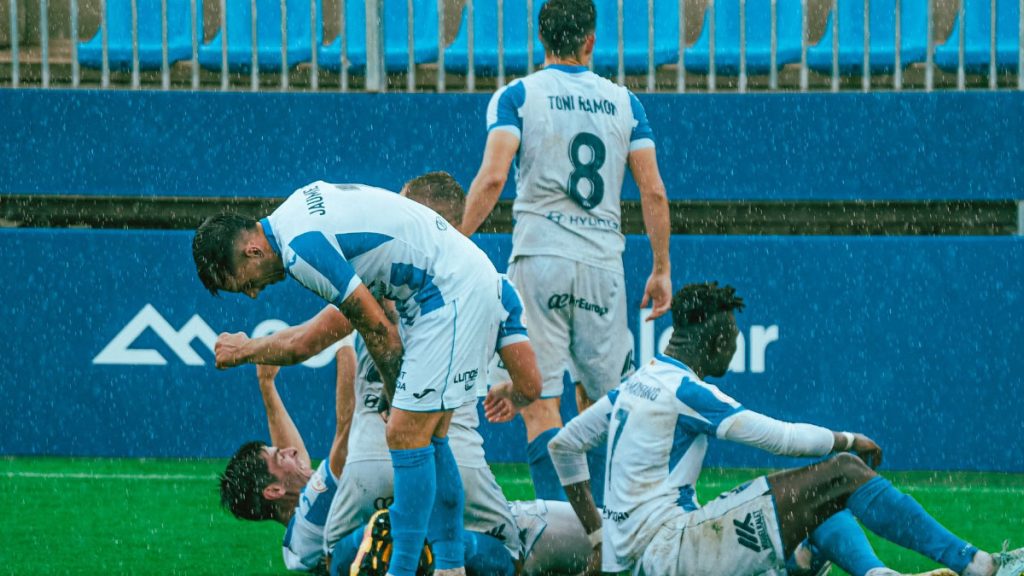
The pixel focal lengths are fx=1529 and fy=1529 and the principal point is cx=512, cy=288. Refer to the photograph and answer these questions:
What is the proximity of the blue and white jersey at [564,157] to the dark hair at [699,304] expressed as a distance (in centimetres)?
126

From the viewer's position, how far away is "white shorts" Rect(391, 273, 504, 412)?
15.8 feet

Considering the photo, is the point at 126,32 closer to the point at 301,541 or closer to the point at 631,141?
the point at 631,141

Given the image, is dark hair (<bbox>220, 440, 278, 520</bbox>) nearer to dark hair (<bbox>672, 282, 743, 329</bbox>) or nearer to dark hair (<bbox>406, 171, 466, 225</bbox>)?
dark hair (<bbox>406, 171, 466, 225</bbox>)

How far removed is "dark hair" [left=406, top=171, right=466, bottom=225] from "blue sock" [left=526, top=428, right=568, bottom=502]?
950 millimetres

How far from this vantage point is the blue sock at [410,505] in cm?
470

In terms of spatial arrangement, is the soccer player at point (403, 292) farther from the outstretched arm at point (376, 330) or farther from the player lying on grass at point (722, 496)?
the player lying on grass at point (722, 496)

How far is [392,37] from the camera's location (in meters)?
9.23

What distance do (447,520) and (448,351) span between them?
546mm

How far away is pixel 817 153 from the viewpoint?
8414mm

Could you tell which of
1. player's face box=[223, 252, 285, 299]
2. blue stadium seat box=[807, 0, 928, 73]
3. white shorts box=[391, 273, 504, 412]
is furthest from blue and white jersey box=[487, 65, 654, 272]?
blue stadium seat box=[807, 0, 928, 73]

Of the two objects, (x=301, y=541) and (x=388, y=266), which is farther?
(x=301, y=541)

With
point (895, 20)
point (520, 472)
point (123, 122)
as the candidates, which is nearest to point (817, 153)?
point (895, 20)

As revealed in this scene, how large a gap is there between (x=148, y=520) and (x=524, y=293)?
6.53 feet

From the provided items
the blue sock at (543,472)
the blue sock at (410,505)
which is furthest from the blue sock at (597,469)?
the blue sock at (410,505)
